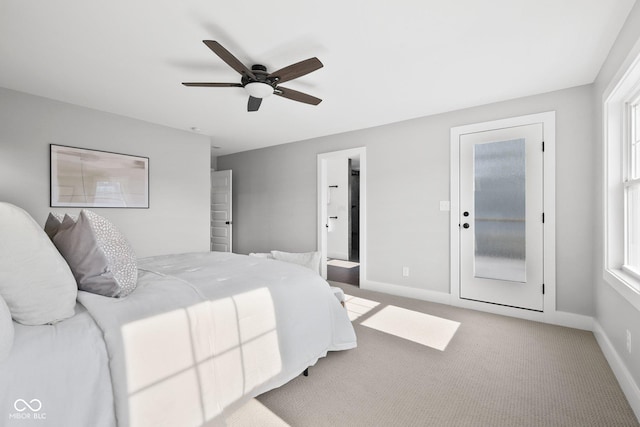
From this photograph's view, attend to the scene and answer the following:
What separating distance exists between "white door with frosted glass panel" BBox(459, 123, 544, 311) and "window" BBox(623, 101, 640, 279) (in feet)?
2.91

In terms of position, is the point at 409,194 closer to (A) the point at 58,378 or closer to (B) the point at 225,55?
(B) the point at 225,55

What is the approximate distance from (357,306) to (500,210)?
196 cm

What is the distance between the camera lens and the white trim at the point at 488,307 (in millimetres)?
2910

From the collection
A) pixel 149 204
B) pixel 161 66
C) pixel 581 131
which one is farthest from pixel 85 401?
pixel 581 131

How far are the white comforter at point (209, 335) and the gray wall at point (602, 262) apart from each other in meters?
1.76

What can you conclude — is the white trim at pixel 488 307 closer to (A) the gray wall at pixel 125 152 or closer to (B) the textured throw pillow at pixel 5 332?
(A) the gray wall at pixel 125 152

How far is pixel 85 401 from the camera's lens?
1109mm

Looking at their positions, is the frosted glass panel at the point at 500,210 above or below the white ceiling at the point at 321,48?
below

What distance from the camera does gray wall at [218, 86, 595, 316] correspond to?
291 centimetres

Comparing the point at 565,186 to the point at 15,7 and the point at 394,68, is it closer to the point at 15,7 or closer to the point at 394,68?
the point at 394,68

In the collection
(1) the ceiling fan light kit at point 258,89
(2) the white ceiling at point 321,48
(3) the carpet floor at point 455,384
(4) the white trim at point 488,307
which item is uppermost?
(2) the white ceiling at point 321,48

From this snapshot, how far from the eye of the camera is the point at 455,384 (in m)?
1.96

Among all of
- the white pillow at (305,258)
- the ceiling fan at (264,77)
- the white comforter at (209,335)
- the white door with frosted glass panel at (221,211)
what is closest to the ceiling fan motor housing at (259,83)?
the ceiling fan at (264,77)

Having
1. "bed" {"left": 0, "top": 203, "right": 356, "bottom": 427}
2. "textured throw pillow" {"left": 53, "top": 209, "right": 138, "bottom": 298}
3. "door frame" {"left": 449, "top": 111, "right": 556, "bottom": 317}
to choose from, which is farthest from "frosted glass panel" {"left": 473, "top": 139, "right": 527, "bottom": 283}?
"textured throw pillow" {"left": 53, "top": 209, "right": 138, "bottom": 298}
